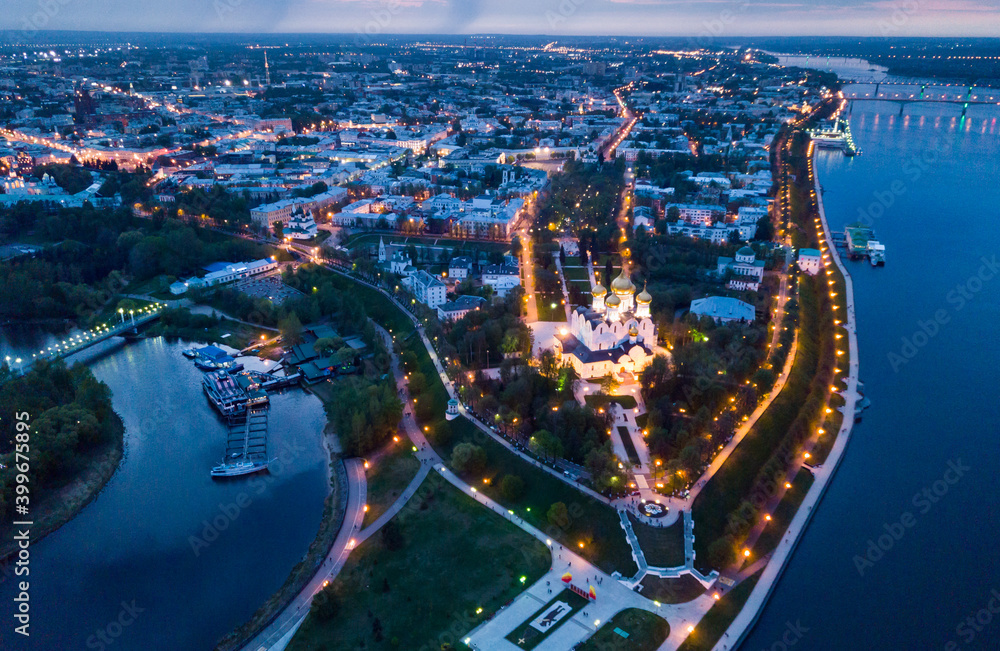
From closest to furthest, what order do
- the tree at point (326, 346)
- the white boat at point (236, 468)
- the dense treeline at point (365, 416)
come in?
the white boat at point (236, 468), the dense treeline at point (365, 416), the tree at point (326, 346)

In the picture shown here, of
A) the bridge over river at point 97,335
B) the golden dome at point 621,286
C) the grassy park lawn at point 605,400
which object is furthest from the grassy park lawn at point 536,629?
the bridge over river at point 97,335

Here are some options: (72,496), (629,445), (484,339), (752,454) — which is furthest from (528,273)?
(72,496)

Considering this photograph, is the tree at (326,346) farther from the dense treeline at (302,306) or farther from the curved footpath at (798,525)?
the curved footpath at (798,525)

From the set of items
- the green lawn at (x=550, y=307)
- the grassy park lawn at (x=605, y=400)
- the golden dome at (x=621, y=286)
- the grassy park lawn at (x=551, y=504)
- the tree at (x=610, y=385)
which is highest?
the golden dome at (x=621, y=286)

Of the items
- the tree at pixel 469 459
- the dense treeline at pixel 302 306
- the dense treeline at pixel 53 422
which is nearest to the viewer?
the tree at pixel 469 459

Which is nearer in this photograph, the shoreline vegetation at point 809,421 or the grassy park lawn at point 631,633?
the grassy park lawn at point 631,633

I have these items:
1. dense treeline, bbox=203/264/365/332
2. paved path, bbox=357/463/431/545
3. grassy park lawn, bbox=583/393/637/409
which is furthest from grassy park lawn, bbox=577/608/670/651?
dense treeline, bbox=203/264/365/332

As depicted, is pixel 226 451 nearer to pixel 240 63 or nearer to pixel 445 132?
pixel 445 132

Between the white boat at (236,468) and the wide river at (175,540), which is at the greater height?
the white boat at (236,468)
